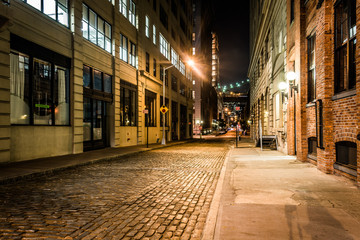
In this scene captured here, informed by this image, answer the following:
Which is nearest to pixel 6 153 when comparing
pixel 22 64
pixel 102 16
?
pixel 22 64

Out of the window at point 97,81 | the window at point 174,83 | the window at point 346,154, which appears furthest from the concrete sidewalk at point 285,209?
the window at point 174,83

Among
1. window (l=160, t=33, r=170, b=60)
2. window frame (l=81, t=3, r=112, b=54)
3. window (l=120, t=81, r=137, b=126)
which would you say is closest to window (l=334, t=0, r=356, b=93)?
window frame (l=81, t=3, r=112, b=54)

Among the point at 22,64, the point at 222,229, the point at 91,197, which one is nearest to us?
the point at 222,229

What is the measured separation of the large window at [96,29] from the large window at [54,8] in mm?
1847

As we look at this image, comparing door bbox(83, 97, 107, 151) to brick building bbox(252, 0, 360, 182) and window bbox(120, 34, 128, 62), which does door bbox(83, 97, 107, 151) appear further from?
brick building bbox(252, 0, 360, 182)

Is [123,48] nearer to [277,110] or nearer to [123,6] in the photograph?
[123,6]

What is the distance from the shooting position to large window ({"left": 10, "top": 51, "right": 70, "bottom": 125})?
12.7 metres

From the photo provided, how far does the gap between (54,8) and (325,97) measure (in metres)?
14.5

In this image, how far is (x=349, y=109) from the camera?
7.65 metres

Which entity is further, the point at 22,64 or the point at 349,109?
the point at 22,64

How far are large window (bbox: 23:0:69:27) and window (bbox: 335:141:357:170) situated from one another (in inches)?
583

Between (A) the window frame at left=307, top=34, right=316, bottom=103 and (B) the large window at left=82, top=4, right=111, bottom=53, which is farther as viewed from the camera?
(B) the large window at left=82, top=4, right=111, bottom=53

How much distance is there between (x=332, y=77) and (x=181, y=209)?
6651mm

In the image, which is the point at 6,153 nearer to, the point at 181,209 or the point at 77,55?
the point at 77,55
